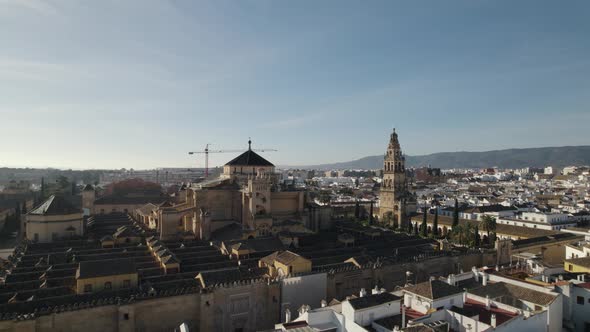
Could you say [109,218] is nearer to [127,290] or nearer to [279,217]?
[279,217]

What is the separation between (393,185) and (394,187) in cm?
31

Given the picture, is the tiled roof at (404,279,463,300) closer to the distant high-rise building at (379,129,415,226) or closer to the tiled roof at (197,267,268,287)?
the tiled roof at (197,267,268,287)

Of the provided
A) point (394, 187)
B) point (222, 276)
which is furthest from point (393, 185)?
point (222, 276)

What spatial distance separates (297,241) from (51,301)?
51.1 feet

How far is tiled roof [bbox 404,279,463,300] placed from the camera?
13.9 meters

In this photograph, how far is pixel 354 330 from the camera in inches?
483

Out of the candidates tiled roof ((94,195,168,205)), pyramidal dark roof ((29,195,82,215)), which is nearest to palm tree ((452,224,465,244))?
pyramidal dark roof ((29,195,82,215))

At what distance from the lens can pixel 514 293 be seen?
14.9 metres

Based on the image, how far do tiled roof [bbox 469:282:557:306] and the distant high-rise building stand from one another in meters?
30.8

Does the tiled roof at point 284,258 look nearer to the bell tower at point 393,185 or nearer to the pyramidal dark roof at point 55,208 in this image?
the pyramidal dark roof at point 55,208

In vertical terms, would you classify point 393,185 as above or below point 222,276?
above

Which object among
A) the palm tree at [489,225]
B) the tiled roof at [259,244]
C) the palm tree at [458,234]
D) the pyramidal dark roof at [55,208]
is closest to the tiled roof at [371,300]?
the tiled roof at [259,244]

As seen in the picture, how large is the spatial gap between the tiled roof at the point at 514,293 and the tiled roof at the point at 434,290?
1143 millimetres

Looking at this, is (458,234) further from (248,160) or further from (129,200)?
(129,200)
